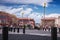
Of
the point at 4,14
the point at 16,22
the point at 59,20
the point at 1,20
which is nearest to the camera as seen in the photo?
the point at 1,20

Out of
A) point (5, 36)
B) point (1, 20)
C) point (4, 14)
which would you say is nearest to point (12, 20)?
point (4, 14)

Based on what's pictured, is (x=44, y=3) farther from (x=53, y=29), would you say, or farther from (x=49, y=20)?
(x=53, y=29)

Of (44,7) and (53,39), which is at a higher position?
(44,7)

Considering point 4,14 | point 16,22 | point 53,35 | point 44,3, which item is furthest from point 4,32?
point 16,22

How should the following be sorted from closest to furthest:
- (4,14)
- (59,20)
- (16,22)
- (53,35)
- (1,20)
→ (53,35), (1,20), (4,14), (16,22), (59,20)

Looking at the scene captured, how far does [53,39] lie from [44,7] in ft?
85.6

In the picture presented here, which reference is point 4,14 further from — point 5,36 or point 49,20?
point 5,36

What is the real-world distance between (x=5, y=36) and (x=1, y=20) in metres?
29.7

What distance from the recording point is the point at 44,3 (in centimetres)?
2791

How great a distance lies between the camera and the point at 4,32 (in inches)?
135

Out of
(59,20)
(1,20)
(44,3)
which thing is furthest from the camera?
(59,20)

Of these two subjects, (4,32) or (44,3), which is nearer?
(4,32)

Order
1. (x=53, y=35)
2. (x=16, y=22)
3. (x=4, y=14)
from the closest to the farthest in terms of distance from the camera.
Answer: (x=53, y=35), (x=4, y=14), (x=16, y=22)

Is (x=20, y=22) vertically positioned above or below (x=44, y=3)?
below
